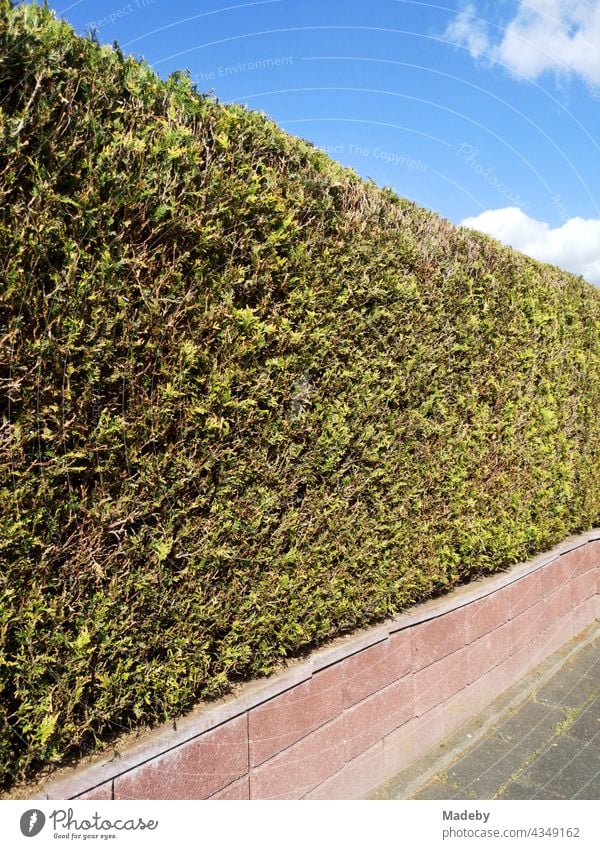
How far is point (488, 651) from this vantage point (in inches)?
210

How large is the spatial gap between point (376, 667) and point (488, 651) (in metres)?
1.66

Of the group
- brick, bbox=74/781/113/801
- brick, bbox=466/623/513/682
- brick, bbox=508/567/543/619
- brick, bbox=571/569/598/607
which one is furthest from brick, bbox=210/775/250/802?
brick, bbox=571/569/598/607

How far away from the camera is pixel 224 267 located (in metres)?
3.16

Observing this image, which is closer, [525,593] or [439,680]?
[439,680]

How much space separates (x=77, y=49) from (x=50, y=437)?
1.51 meters

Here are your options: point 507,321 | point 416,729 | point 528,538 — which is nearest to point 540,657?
point 528,538

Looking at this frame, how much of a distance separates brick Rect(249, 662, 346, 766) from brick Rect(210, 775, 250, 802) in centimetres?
9

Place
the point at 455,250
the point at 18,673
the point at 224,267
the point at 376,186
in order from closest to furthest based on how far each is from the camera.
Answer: the point at 18,673 < the point at 224,267 < the point at 376,186 < the point at 455,250

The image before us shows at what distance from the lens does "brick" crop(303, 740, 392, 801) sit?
12.2ft

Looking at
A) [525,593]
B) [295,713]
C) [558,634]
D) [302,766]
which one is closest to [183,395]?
[295,713]

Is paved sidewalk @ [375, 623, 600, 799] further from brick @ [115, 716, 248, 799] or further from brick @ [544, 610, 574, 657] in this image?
brick @ [115, 716, 248, 799]

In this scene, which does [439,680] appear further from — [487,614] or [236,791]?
[236,791]

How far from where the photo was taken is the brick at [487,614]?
509 cm

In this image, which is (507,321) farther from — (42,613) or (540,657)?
(42,613)
